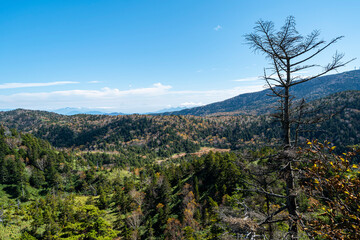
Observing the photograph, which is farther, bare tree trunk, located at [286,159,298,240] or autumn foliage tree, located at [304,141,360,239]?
bare tree trunk, located at [286,159,298,240]

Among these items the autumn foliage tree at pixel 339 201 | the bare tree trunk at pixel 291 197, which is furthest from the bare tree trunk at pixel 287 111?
the autumn foliage tree at pixel 339 201

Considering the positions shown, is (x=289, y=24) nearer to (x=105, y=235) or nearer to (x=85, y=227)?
(x=105, y=235)

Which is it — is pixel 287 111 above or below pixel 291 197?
above

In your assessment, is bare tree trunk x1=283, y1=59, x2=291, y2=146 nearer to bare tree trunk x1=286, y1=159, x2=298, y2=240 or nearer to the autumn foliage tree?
bare tree trunk x1=286, y1=159, x2=298, y2=240

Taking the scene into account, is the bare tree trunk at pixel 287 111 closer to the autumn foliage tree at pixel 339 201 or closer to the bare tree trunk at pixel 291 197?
the bare tree trunk at pixel 291 197

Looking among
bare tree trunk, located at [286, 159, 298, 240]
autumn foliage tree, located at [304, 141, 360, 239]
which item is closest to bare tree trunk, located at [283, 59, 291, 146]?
bare tree trunk, located at [286, 159, 298, 240]

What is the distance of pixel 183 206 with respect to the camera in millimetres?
56062

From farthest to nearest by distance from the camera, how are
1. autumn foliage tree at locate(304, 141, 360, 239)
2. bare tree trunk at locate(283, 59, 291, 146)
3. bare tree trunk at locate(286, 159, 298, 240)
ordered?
bare tree trunk at locate(283, 59, 291, 146) → bare tree trunk at locate(286, 159, 298, 240) → autumn foliage tree at locate(304, 141, 360, 239)

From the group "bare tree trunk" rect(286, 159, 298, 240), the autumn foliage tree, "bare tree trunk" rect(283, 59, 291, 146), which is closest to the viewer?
the autumn foliage tree

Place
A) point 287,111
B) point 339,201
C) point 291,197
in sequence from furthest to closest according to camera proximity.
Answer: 1. point 287,111
2. point 291,197
3. point 339,201

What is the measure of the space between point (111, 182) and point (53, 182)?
108 ft

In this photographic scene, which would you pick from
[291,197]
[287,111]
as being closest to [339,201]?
[291,197]

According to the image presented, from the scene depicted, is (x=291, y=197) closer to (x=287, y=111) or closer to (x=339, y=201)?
(x=339, y=201)

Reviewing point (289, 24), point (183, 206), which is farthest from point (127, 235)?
point (289, 24)
